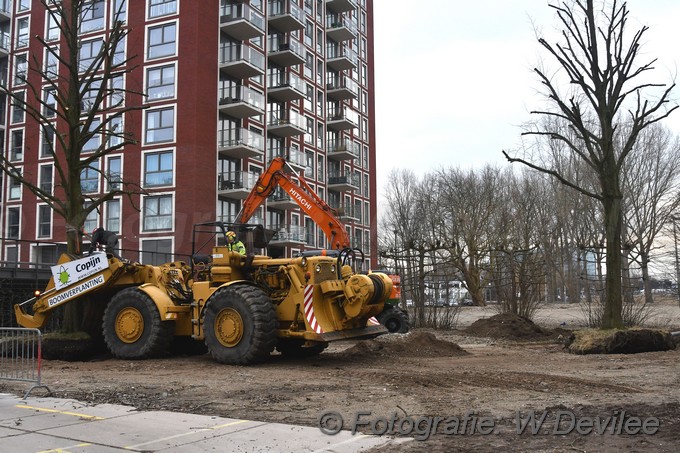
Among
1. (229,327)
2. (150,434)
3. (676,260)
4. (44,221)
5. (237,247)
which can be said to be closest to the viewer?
(150,434)

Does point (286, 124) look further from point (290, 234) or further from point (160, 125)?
point (160, 125)

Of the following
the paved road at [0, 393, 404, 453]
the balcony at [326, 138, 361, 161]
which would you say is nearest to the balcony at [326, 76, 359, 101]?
the balcony at [326, 138, 361, 161]

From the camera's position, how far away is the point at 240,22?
45.7 meters

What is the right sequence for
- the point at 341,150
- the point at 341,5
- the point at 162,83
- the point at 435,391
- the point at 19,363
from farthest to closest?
the point at 341,5 → the point at 341,150 → the point at 162,83 → the point at 19,363 → the point at 435,391

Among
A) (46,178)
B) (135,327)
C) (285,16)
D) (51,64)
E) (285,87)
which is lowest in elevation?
(135,327)

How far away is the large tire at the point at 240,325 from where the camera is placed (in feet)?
41.5

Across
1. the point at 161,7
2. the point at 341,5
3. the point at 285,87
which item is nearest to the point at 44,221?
the point at 161,7

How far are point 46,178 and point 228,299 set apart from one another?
38.8 metres

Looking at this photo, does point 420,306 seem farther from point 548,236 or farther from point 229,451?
point 548,236

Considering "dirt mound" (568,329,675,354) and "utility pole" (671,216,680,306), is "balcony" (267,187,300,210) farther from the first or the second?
"dirt mound" (568,329,675,354)

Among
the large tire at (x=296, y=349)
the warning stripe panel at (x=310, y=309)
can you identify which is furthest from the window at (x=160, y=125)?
the warning stripe panel at (x=310, y=309)

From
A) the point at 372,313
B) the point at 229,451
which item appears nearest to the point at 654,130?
the point at 372,313

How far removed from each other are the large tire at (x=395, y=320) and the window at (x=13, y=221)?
3521 cm

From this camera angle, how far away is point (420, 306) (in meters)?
25.7
